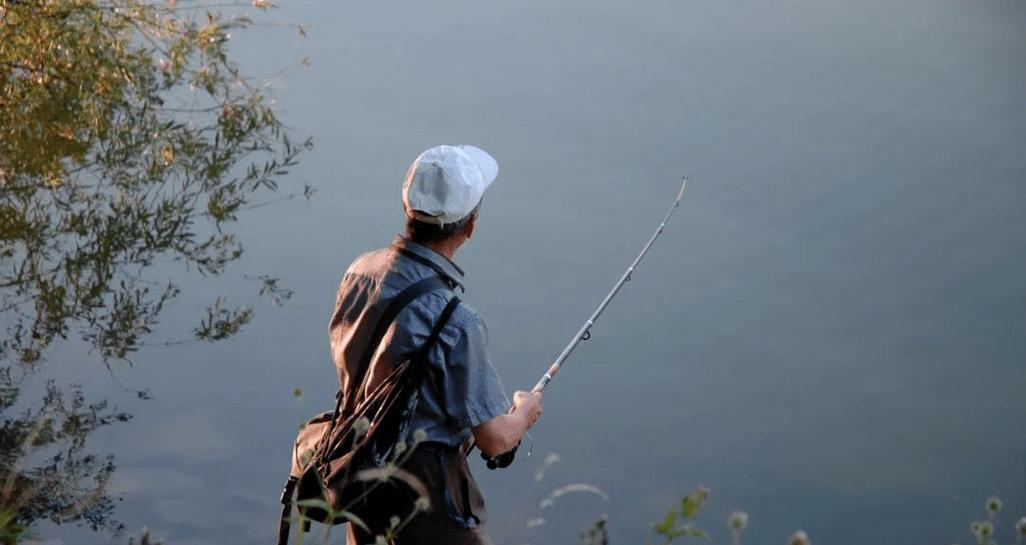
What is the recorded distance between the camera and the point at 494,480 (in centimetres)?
693

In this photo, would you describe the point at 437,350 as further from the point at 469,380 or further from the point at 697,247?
the point at 697,247

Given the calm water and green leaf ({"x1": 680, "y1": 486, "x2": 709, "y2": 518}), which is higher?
the calm water

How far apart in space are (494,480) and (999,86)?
590 centimetres

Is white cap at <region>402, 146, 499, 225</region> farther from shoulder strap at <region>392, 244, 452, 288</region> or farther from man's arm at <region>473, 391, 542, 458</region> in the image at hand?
man's arm at <region>473, 391, 542, 458</region>

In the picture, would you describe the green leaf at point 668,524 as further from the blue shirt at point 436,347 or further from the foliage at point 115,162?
the foliage at point 115,162

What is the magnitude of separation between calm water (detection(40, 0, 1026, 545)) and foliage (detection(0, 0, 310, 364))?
0.61 ft

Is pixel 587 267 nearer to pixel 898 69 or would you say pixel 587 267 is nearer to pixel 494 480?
pixel 494 480

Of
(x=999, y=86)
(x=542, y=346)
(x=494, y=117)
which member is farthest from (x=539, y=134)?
(x=999, y=86)

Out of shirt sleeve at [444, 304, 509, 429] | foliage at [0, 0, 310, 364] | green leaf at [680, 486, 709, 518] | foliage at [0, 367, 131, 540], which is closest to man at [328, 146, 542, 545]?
shirt sleeve at [444, 304, 509, 429]

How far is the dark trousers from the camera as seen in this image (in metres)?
2.72

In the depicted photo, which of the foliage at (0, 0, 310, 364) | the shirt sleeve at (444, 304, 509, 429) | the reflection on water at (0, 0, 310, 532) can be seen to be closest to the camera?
the shirt sleeve at (444, 304, 509, 429)

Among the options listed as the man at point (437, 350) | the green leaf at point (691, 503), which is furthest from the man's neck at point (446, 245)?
the green leaf at point (691, 503)

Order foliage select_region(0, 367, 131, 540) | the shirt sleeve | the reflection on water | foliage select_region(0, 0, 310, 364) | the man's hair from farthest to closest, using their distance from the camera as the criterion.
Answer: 1. foliage select_region(0, 0, 310, 364)
2. the reflection on water
3. foliage select_region(0, 367, 131, 540)
4. the man's hair
5. the shirt sleeve

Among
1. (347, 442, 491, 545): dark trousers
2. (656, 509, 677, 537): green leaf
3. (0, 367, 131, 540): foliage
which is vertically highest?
(0, 367, 131, 540): foliage
